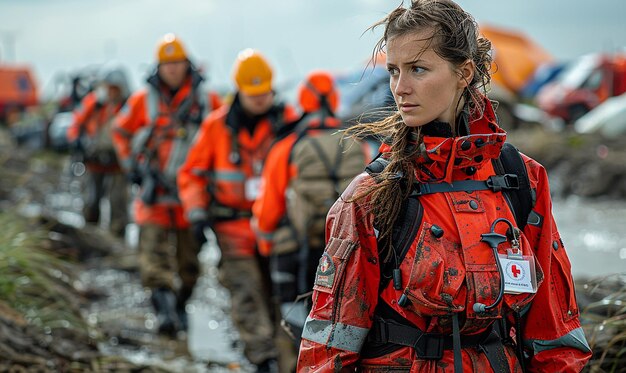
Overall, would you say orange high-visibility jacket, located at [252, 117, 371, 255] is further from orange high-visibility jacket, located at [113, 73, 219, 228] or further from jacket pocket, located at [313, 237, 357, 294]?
jacket pocket, located at [313, 237, 357, 294]

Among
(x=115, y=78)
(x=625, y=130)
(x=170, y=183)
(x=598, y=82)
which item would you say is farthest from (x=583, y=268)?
(x=598, y=82)

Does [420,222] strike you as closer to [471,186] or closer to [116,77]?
[471,186]

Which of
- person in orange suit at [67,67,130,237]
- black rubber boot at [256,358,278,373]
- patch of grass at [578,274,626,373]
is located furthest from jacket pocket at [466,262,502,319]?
person in orange suit at [67,67,130,237]

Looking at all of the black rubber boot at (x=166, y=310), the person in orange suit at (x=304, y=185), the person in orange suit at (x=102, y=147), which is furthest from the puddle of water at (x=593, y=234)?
the person in orange suit at (x=102, y=147)

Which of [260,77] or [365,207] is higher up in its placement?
[260,77]

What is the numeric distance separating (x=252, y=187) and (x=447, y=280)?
4.37m

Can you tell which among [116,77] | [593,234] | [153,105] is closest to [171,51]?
[153,105]

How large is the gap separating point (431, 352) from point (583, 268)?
8663 millimetres

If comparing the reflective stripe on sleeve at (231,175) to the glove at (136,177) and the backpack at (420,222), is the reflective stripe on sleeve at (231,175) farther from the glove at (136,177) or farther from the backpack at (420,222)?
the backpack at (420,222)

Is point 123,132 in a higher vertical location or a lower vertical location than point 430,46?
higher

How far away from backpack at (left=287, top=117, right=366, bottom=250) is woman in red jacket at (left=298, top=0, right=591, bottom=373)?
101 inches

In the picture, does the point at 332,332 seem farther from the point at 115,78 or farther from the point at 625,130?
the point at 625,130

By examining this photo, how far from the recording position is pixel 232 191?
7328 mm

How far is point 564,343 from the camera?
313 cm
